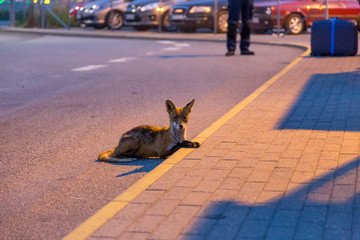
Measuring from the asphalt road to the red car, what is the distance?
419 centimetres

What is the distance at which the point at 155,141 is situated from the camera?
7.30 meters

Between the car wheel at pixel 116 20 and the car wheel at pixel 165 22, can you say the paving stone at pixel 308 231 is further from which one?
the car wheel at pixel 116 20

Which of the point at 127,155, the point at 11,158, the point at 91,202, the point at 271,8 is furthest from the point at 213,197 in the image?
the point at 271,8

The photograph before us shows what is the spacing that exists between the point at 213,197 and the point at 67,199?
1.28m

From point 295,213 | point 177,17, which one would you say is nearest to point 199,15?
point 177,17

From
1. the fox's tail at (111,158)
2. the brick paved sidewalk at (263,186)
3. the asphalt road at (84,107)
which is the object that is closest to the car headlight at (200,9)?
the asphalt road at (84,107)

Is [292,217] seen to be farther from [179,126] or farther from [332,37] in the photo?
[332,37]

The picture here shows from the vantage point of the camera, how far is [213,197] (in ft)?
17.9

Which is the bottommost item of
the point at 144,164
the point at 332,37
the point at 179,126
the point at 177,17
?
the point at 144,164

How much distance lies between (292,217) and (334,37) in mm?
12906

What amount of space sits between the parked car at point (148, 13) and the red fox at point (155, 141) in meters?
22.7

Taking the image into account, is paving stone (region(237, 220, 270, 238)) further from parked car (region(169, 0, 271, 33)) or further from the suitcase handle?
parked car (region(169, 0, 271, 33))

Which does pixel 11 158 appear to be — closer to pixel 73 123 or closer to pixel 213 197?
pixel 73 123

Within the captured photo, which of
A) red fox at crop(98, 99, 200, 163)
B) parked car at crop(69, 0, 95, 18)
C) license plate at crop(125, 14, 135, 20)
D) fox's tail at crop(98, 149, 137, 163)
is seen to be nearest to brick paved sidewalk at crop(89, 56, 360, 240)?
red fox at crop(98, 99, 200, 163)
